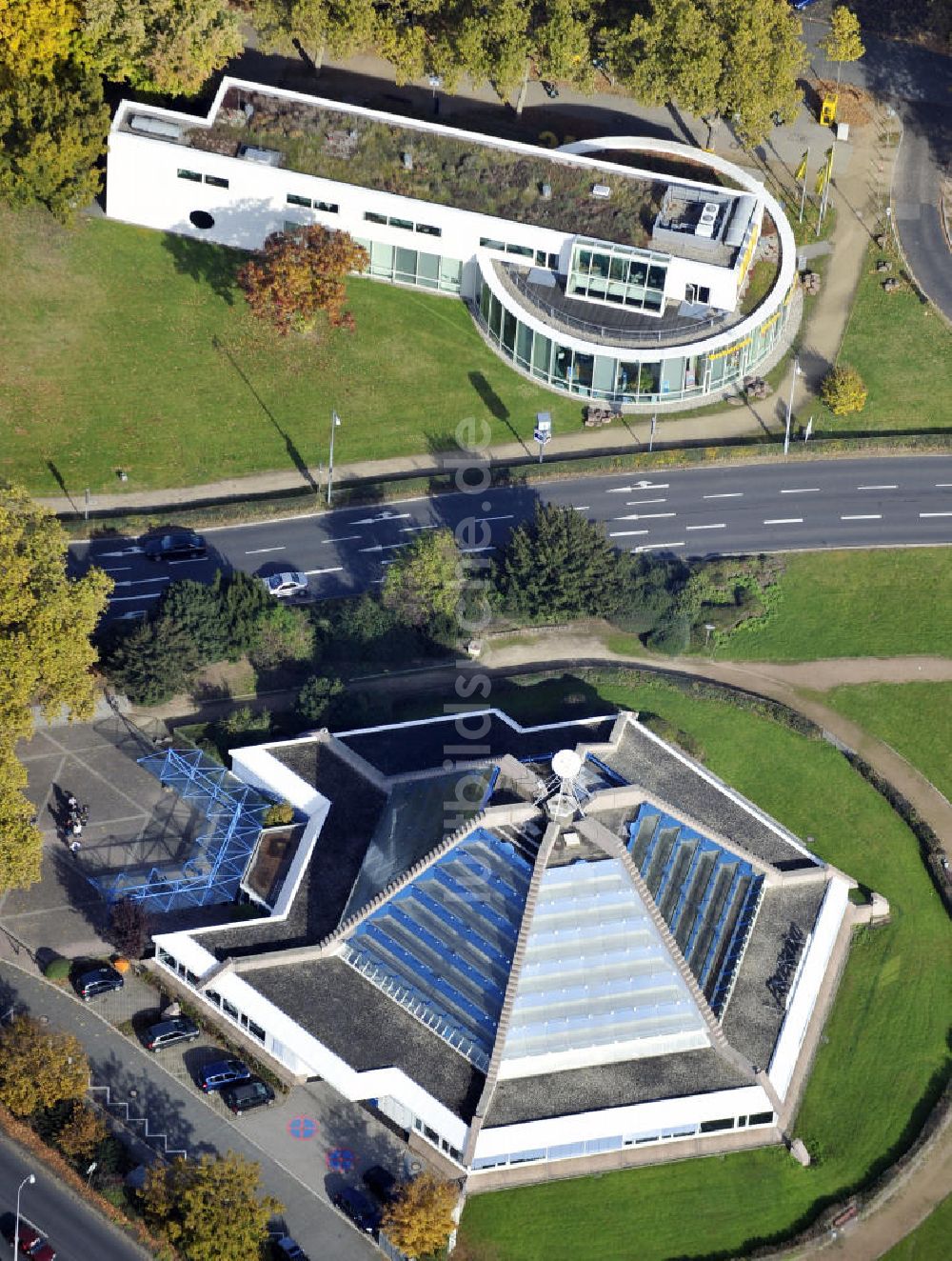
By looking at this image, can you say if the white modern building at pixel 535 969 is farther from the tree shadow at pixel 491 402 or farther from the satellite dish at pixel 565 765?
the tree shadow at pixel 491 402

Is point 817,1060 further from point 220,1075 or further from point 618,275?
point 618,275

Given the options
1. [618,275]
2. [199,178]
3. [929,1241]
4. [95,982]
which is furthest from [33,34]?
[929,1241]

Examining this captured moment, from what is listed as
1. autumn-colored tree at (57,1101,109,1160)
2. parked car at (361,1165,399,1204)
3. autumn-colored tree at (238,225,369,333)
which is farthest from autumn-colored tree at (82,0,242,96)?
parked car at (361,1165,399,1204)

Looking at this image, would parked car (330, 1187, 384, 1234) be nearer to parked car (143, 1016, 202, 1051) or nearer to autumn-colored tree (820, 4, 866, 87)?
parked car (143, 1016, 202, 1051)

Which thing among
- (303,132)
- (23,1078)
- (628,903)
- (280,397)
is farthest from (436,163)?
(23,1078)

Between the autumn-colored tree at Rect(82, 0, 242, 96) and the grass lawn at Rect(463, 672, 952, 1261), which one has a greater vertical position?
A: the autumn-colored tree at Rect(82, 0, 242, 96)

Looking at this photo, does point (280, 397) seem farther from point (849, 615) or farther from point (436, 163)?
point (849, 615)
